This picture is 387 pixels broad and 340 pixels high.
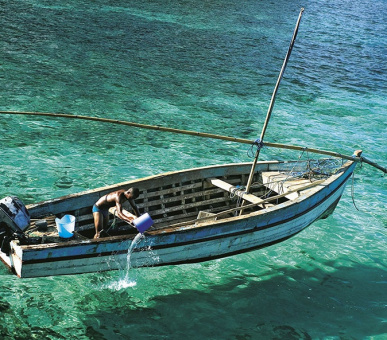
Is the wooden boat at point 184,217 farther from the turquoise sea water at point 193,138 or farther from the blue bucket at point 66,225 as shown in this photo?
A: the turquoise sea water at point 193,138

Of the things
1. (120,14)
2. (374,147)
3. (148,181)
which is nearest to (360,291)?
(148,181)

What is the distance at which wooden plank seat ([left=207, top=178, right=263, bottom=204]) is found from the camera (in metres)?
11.0

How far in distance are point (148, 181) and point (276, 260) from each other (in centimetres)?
306

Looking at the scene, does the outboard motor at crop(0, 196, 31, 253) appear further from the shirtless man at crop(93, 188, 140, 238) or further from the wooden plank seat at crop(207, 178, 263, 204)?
the wooden plank seat at crop(207, 178, 263, 204)

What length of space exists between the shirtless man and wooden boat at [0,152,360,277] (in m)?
0.27

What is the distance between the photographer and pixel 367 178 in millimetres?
15859

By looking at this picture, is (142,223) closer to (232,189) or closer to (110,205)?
(110,205)

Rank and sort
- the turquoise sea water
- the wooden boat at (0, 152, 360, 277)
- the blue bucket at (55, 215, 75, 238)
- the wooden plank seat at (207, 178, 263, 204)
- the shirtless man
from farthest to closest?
the wooden plank seat at (207, 178, 263, 204), the turquoise sea water, the shirtless man, the blue bucket at (55, 215, 75, 238), the wooden boat at (0, 152, 360, 277)

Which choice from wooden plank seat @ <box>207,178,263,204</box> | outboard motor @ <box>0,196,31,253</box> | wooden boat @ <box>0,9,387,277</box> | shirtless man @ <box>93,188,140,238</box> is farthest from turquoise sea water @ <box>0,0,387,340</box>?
outboard motor @ <box>0,196,31,253</box>

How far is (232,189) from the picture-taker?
1130 centimetres

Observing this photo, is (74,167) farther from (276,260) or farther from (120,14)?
(120,14)

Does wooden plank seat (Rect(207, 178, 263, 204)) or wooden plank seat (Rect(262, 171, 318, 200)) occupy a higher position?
wooden plank seat (Rect(262, 171, 318, 200))

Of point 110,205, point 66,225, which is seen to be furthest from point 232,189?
point 66,225

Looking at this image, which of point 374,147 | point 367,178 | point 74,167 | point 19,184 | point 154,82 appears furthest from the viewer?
point 154,82
